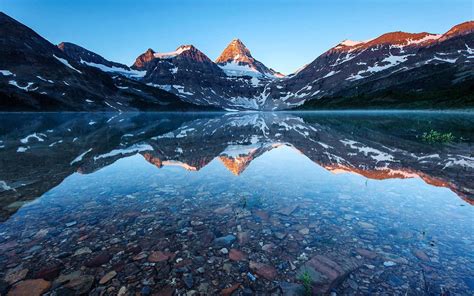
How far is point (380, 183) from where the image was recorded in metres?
12.5

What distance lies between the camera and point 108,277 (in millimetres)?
5707

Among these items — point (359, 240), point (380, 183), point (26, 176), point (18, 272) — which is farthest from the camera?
point (26, 176)

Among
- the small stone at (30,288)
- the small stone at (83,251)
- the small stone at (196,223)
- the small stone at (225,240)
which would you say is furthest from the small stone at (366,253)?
the small stone at (30,288)

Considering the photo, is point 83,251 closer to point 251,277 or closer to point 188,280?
point 188,280

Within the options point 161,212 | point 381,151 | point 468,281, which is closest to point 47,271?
point 161,212

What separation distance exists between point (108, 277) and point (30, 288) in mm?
1465

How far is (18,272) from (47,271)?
0.61 m

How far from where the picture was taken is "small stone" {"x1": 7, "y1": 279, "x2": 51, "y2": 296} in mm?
5257

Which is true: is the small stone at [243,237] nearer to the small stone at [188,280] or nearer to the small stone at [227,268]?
the small stone at [227,268]

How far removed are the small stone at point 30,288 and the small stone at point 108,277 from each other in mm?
1009

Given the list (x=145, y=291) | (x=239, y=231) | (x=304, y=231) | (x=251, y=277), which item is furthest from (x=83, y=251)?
(x=304, y=231)

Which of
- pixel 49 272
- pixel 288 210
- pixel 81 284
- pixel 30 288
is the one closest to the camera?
pixel 30 288

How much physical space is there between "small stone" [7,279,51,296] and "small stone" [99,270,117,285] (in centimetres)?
101

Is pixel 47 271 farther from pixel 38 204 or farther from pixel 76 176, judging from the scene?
pixel 76 176
